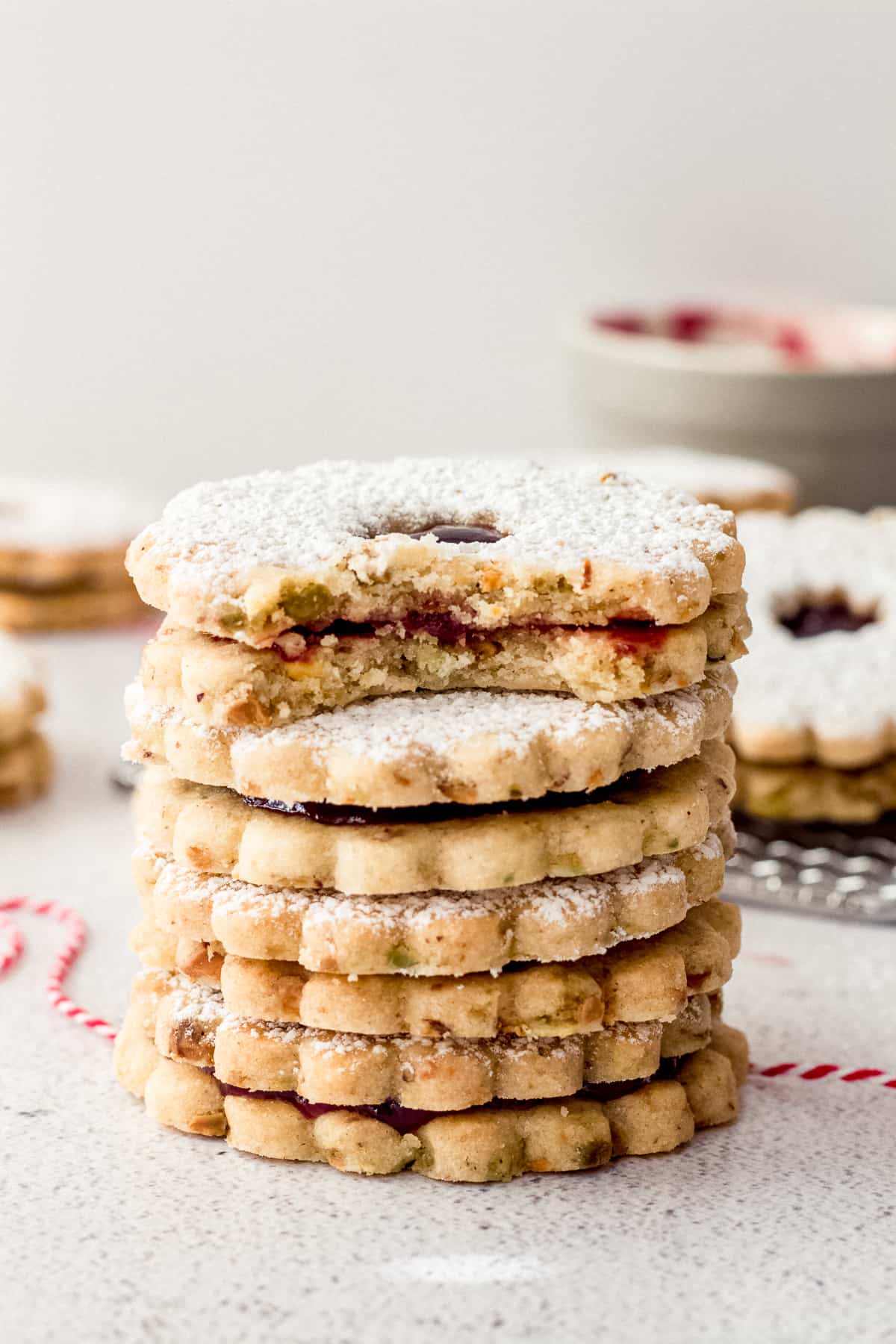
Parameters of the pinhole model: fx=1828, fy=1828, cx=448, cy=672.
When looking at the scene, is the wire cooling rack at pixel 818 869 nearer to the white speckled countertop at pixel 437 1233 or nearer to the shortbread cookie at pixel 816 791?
the shortbread cookie at pixel 816 791

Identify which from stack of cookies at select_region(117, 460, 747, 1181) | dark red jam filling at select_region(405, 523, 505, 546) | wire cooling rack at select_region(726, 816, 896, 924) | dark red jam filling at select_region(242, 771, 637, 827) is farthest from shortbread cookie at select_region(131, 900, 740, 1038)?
wire cooling rack at select_region(726, 816, 896, 924)

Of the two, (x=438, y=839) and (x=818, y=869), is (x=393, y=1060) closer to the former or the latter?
(x=438, y=839)

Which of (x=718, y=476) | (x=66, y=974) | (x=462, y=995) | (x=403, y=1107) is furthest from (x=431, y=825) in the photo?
(x=718, y=476)

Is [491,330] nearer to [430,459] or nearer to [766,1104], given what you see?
[430,459]

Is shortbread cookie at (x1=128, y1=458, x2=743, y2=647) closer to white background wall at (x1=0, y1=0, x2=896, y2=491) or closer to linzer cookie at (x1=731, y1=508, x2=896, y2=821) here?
linzer cookie at (x1=731, y1=508, x2=896, y2=821)

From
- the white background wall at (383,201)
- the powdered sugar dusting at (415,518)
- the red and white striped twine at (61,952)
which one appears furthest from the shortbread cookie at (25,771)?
the white background wall at (383,201)
